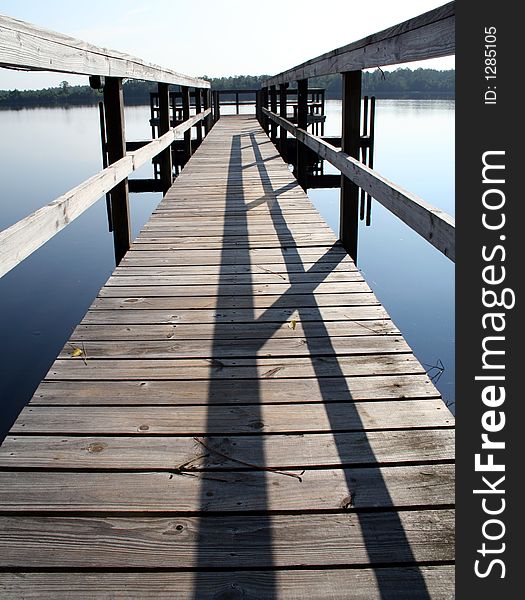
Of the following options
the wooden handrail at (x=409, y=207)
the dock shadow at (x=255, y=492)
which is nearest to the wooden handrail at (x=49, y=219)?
the dock shadow at (x=255, y=492)

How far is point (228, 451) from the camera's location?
189 cm

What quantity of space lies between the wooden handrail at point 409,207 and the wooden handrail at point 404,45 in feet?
1.66

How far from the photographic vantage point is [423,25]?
7.34 ft

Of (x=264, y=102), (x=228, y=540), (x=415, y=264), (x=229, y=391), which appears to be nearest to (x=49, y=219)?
(x=229, y=391)

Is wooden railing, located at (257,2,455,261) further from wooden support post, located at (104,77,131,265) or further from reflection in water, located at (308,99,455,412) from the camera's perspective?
reflection in water, located at (308,99,455,412)

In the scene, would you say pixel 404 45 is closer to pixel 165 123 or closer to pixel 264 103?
pixel 165 123

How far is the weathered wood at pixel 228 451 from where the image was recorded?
1.83m

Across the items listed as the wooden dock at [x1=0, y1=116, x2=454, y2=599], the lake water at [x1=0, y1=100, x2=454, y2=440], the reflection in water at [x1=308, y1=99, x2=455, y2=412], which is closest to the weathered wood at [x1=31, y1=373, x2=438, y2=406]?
the wooden dock at [x1=0, y1=116, x2=454, y2=599]

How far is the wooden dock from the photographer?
146cm

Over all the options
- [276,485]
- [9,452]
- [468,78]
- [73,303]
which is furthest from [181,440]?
[73,303]

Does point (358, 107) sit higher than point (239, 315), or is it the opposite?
point (358, 107)

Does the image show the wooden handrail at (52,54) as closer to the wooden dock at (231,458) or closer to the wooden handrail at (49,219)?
the wooden handrail at (49,219)

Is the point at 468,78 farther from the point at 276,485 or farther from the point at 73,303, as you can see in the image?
the point at 73,303

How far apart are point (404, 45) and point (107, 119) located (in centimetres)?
205
